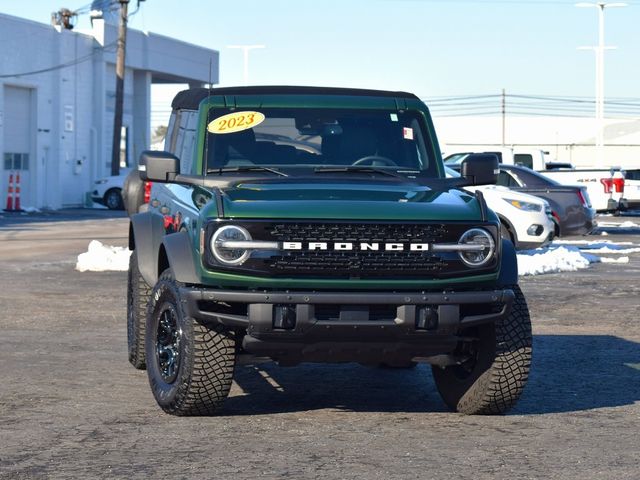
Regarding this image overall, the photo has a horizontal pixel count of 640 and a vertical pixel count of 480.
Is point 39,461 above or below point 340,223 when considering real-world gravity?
below

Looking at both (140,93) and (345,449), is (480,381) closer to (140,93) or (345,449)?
(345,449)

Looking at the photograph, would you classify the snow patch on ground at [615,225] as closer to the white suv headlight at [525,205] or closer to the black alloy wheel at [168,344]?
the white suv headlight at [525,205]

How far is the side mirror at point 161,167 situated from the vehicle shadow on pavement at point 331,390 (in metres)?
1.45

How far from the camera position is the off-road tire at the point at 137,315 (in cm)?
995

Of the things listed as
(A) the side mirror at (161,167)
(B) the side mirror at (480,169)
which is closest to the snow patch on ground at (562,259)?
(B) the side mirror at (480,169)

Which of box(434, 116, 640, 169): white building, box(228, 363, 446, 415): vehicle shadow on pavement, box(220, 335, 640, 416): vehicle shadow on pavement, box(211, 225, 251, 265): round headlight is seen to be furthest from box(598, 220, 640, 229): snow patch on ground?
box(434, 116, 640, 169): white building

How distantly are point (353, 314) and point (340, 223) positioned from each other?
49 centimetres

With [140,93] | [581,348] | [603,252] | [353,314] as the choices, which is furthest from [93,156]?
[353,314]

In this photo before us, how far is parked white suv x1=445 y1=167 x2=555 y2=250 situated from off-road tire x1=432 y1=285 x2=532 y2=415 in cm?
1424

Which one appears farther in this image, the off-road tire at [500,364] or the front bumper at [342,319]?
the off-road tire at [500,364]

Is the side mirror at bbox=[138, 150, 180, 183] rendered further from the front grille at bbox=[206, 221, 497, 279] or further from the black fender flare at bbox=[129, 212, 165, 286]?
the front grille at bbox=[206, 221, 497, 279]

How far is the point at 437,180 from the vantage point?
8.78 meters

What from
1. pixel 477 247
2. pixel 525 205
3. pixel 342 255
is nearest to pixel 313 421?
pixel 342 255

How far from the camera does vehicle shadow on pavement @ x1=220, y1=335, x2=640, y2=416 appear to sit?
855cm
